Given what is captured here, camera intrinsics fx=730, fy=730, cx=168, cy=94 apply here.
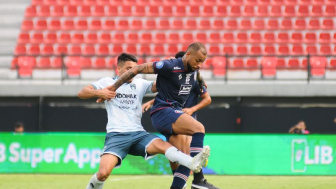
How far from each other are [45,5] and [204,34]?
5.84 meters

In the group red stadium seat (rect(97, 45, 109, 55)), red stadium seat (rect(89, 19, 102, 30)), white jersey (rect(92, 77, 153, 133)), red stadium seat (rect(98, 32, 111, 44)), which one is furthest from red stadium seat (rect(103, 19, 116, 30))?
white jersey (rect(92, 77, 153, 133))

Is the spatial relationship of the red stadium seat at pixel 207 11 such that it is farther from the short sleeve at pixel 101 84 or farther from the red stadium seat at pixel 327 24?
the short sleeve at pixel 101 84

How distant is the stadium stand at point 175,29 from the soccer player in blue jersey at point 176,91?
12.8 meters

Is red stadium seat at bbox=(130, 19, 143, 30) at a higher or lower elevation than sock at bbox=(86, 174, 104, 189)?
higher

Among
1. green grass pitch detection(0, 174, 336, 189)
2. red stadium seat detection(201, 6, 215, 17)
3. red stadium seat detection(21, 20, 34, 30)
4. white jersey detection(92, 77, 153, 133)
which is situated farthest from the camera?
red stadium seat detection(21, 20, 34, 30)

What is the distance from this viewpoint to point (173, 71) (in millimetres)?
8469

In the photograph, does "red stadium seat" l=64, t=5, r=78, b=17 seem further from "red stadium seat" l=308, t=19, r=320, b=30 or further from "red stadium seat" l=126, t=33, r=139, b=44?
"red stadium seat" l=308, t=19, r=320, b=30

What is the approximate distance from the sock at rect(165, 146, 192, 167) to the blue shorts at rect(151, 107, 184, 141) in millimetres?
331

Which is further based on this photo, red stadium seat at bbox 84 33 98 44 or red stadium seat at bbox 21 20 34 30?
red stadium seat at bbox 21 20 34 30

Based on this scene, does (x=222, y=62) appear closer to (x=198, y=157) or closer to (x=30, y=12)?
(x=30, y=12)

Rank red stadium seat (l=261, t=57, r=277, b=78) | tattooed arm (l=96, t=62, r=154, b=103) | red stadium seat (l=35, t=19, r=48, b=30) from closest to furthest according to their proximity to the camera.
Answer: tattooed arm (l=96, t=62, r=154, b=103), red stadium seat (l=261, t=57, r=277, b=78), red stadium seat (l=35, t=19, r=48, b=30)

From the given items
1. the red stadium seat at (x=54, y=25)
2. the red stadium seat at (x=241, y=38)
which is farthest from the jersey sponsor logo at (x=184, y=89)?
the red stadium seat at (x=54, y=25)

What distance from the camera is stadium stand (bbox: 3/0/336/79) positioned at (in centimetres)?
2259

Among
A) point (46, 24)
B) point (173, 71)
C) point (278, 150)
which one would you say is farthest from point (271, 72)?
point (173, 71)
